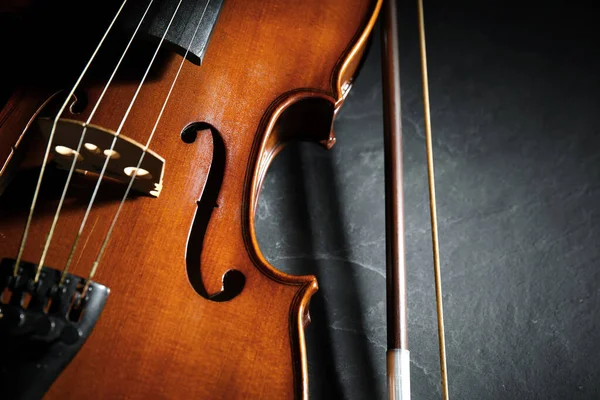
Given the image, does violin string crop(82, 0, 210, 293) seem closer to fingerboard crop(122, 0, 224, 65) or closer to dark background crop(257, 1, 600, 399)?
fingerboard crop(122, 0, 224, 65)

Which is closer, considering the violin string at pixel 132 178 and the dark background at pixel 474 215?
the violin string at pixel 132 178

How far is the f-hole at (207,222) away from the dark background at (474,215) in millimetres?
324

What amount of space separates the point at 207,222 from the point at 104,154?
19 centimetres

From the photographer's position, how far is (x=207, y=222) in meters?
0.86

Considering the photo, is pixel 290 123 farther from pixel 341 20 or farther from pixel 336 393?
pixel 336 393

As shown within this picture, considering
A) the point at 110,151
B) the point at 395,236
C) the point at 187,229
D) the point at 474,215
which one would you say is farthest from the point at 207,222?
the point at 474,215

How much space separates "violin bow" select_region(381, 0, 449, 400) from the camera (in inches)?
35.2

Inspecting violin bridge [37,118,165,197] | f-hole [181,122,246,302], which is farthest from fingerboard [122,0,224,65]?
violin bridge [37,118,165,197]

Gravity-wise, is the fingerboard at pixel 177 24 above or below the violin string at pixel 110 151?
above

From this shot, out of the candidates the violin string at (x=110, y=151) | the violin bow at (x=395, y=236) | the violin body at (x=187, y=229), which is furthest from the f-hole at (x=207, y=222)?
the violin bow at (x=395, y=236)

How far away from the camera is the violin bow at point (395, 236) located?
2.94ft

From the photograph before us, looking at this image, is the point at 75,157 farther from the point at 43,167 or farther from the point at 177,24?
the point at 177,24

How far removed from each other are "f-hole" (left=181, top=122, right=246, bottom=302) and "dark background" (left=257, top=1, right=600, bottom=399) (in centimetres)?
32

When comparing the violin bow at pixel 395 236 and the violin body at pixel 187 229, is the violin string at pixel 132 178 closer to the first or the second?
the violin body at pixel 187 229
